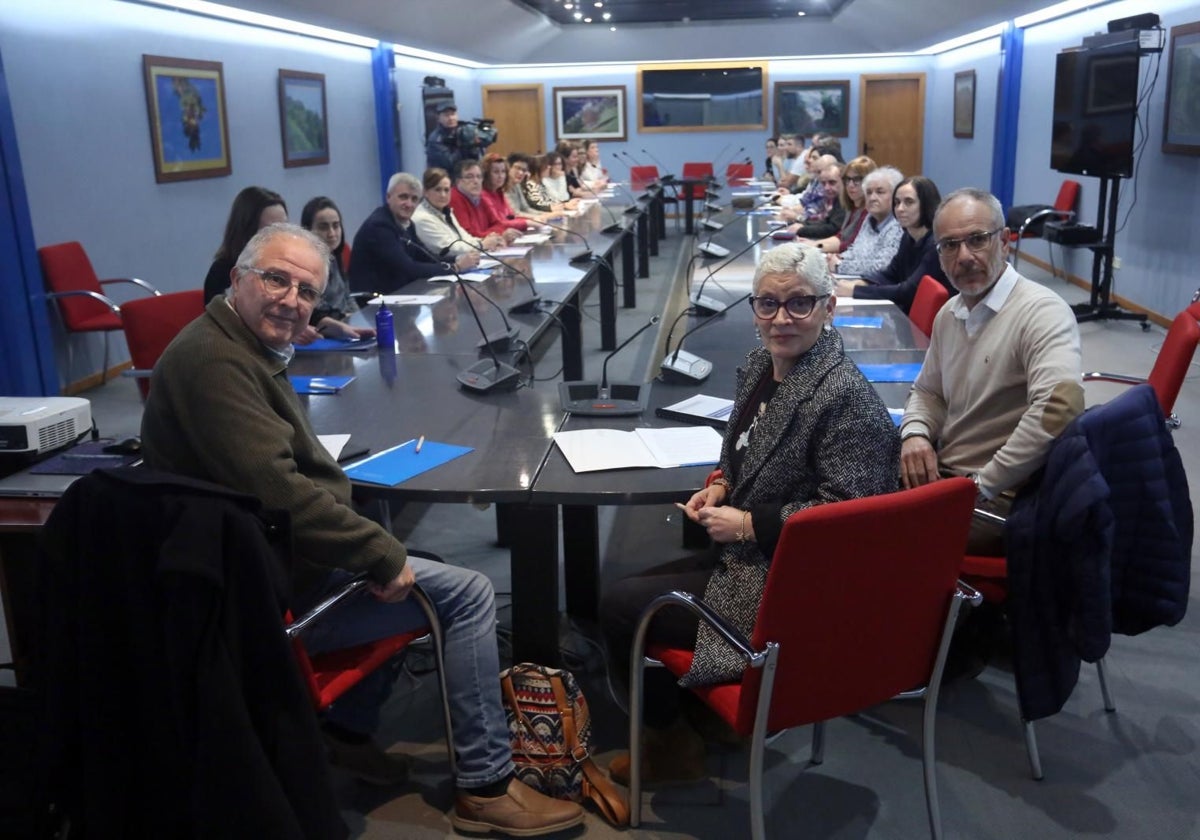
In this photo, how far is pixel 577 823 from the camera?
1987mm

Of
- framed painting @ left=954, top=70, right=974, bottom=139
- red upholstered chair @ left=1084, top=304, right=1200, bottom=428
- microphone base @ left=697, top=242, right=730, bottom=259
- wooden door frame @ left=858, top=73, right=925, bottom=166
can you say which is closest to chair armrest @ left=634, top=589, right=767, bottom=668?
red upholstered chair @ left=1084, top=304, right=1200, bottom=428

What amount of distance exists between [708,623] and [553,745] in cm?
54

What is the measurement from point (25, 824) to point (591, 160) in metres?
10.8

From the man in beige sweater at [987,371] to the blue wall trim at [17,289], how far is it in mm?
4031

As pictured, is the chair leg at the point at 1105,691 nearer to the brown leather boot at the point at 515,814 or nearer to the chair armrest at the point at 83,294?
the brown leather boot at the point at 515,814

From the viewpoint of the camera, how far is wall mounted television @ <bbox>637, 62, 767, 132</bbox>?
14219mm

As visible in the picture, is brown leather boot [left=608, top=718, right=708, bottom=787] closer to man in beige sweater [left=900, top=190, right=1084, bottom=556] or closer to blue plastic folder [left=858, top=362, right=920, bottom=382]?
man in beige sweater [left=900, top=190, right=1084, bottom=556]

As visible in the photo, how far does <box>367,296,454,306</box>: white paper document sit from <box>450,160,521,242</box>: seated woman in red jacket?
6.53 ft

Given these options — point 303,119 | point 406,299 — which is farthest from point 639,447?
point 303,119

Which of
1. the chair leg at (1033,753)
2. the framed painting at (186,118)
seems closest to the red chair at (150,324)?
the chair leg at (1033,753)

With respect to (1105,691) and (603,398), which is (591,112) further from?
(1105,691)

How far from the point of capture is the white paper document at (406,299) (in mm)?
4176

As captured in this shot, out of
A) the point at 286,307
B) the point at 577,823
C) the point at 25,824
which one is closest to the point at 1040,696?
the point at 577,823

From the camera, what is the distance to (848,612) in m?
1.57
